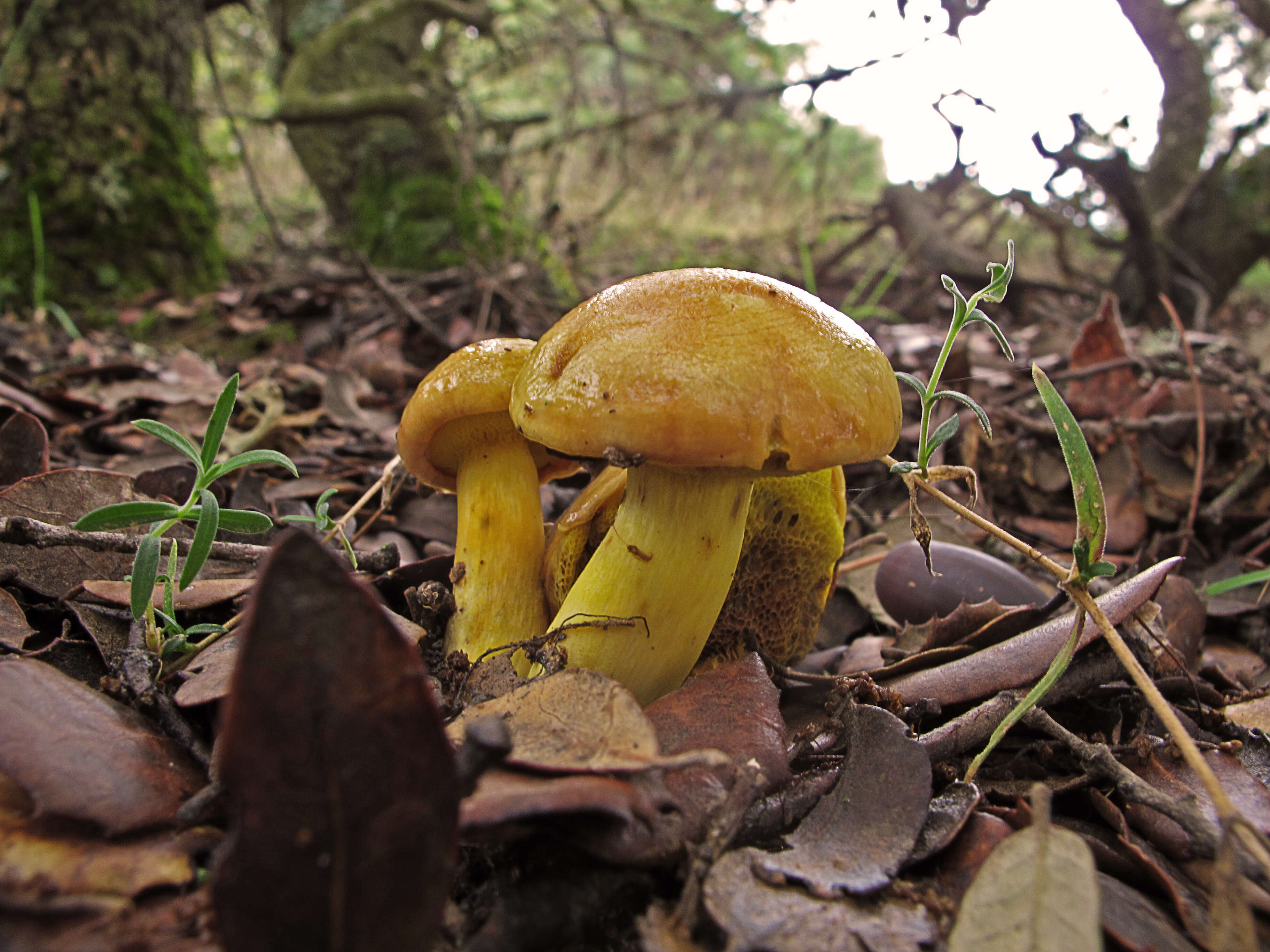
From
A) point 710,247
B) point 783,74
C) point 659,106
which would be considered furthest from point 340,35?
point 783,74

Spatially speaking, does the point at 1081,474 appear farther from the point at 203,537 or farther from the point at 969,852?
the point at 203,537

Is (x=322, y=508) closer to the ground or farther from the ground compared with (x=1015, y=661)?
farther from the ground

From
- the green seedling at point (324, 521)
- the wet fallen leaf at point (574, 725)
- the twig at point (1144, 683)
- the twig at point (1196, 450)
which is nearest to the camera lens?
the twig at point (1144, 683)

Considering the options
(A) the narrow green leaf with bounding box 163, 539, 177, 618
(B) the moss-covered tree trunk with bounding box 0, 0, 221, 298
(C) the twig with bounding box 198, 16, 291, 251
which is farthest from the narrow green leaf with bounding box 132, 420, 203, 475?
(C) the twig with bounding box 198, 16, 291, 251

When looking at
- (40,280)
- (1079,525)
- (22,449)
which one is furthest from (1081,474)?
(40,280)

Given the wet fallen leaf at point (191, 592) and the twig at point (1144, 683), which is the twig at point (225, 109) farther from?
the twig at point (1144, 683)

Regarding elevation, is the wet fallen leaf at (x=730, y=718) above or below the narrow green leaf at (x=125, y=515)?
below

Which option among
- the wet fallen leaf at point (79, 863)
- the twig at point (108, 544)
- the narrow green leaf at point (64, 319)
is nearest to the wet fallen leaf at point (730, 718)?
the wet fallen leaf at point (79, 863)
